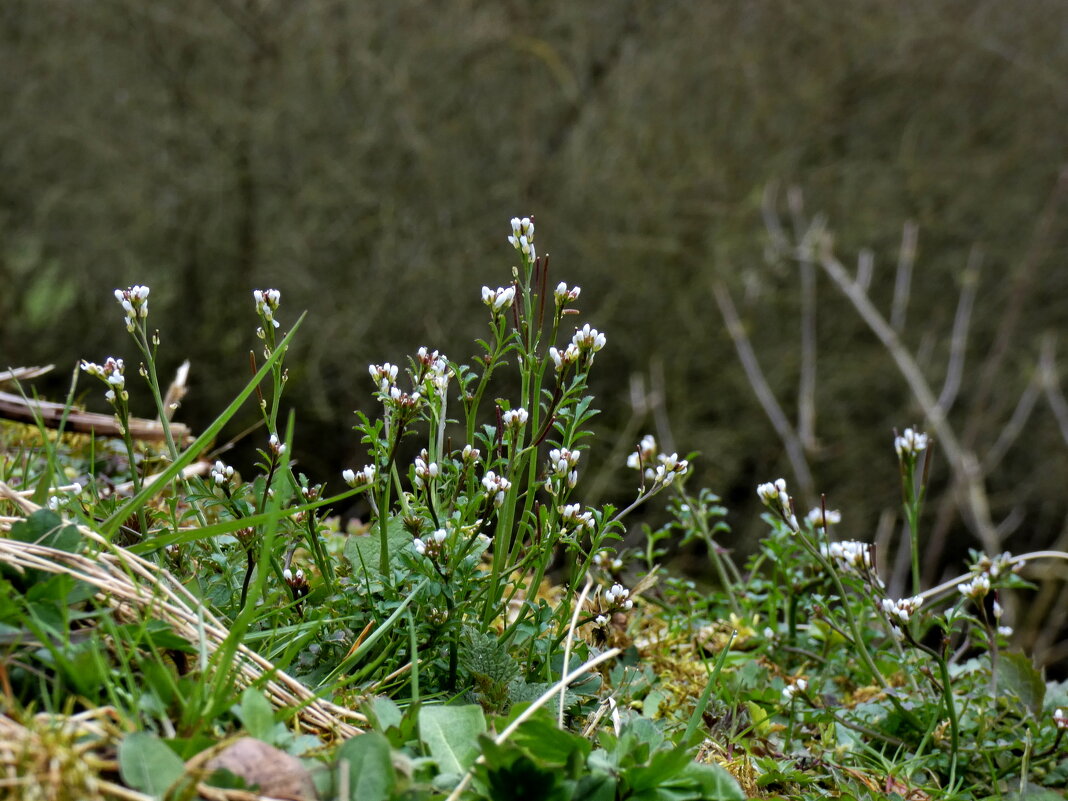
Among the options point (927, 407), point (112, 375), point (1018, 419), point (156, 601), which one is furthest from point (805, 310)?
point (156, 601)

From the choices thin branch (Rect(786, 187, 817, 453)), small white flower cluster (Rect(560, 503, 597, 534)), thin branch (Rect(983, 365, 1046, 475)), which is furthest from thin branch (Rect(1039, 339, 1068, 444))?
small white flower cluster (Rect(560, 503, 597, 534))

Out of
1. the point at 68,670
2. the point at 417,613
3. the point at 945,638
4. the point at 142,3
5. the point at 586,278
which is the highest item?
the point at 142,3

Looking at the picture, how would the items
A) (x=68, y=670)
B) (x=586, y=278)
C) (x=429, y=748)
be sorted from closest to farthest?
(x=68, y=670), (x=429, y=748), (x=586, y=278)

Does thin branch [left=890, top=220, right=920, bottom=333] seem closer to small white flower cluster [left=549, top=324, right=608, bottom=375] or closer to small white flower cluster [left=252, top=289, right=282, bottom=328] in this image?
small white flower cluster [left=549, top=324, right=608, bottom=375]

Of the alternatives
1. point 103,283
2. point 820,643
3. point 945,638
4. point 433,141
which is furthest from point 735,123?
point 945,638

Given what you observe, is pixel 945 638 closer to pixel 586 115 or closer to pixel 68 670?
pixel 68 670

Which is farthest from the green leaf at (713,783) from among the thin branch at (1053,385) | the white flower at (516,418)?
the thin branch at (1053,385)

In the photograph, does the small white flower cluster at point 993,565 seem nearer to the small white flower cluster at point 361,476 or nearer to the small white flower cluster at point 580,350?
the small white flower cluster at point 580,350
